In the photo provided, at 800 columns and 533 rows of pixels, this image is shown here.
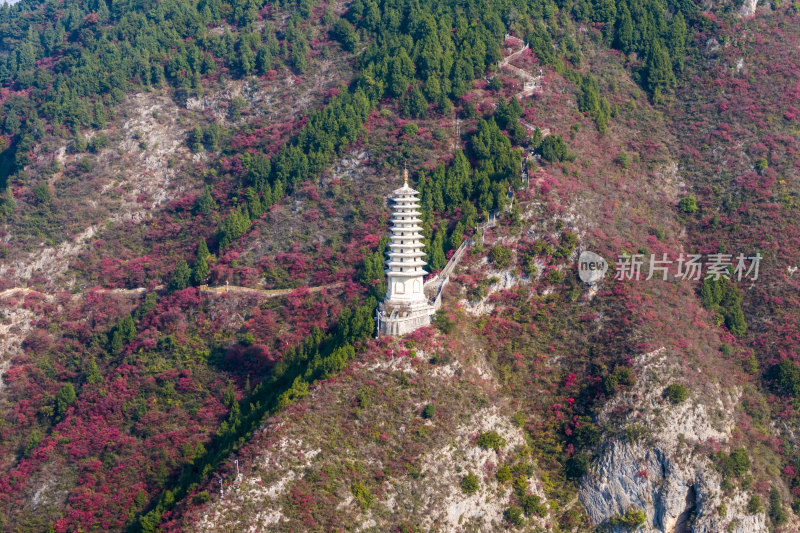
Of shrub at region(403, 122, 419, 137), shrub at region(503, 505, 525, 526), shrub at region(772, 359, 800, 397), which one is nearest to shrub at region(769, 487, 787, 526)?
shrub at region(772, 359, 800, 397)

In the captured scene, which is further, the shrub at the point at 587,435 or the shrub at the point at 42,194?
the shrub at the point at 42,194

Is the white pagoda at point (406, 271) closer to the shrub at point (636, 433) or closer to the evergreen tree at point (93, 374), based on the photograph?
the shrub at point (636, 433)

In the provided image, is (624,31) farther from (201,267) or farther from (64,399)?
(64,399)

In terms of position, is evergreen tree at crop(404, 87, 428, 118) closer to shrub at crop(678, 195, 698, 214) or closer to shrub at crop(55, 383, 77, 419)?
shrub at crop(678, 195, 698, 214)

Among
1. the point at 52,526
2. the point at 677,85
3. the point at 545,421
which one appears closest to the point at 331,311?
the point at 545,421

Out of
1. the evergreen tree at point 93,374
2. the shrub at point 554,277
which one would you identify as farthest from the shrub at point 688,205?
the evergreen tree at point 93,374
